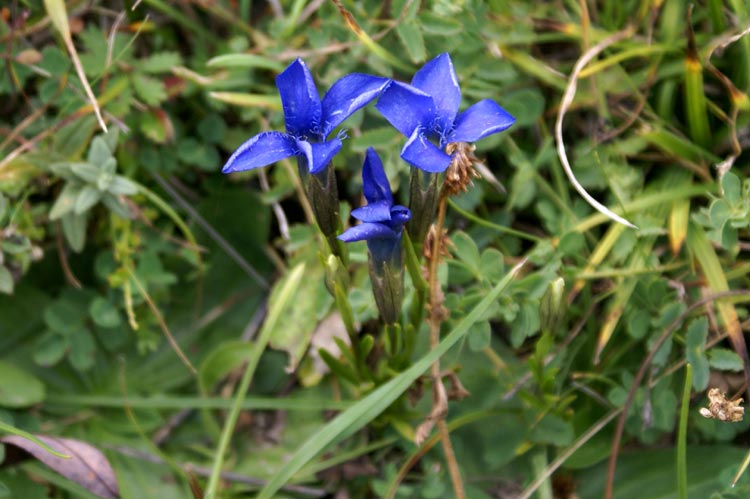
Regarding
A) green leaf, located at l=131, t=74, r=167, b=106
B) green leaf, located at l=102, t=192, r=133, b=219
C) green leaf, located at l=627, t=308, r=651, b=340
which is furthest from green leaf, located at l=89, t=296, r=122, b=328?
green leaf, located at l=627, t=308, r=651, b=340

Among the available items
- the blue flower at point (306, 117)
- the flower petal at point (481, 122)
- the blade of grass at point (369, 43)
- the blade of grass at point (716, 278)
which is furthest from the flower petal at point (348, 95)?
the blade of grass at point (716, 278)

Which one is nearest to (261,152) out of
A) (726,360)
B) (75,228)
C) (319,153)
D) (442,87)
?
(319,153)

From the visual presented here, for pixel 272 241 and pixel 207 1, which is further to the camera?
pixel 272 241

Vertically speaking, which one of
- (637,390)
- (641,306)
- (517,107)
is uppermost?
(517,107)

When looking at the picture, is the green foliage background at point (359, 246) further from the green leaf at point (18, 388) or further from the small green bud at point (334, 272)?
the small green bud at point (334, 272)

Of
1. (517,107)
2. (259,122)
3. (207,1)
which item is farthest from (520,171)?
(207,1)

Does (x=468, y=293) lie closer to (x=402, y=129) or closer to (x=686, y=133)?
(x=402, y=129)
